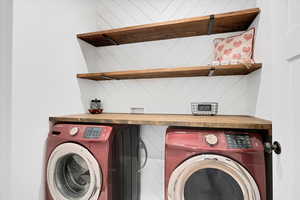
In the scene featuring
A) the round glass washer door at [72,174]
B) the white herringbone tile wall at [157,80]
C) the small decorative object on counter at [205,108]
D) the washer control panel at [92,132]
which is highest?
the white herringbone tile wall at [157,80]

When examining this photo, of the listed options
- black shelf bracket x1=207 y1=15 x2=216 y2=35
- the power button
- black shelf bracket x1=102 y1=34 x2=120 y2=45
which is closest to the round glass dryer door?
the power button

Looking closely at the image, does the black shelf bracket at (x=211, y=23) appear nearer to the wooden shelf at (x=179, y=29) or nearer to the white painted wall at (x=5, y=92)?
the wooden shelf at (x=179, y=29)

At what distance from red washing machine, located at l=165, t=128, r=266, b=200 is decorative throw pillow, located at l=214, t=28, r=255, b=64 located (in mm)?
667

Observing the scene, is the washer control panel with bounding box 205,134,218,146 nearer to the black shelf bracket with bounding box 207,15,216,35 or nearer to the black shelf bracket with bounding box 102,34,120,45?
the black shelf bracket with bounding box 207,15,216,35

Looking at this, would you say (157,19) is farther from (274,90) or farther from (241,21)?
(274,90)

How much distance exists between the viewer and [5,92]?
112cm

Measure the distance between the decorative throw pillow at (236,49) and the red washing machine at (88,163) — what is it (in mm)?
1129

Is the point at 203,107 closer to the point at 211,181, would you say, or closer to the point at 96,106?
the point at 211,181

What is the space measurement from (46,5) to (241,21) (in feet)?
5.72

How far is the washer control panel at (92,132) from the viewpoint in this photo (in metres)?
1.22

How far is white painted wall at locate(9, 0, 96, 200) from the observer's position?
3.79ft

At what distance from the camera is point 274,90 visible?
0.81m

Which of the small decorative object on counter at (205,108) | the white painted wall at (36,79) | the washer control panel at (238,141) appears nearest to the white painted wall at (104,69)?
the white painted wall at (36,79)

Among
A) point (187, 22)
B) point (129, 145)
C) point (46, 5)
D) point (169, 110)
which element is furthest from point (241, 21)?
point (46, 5)
